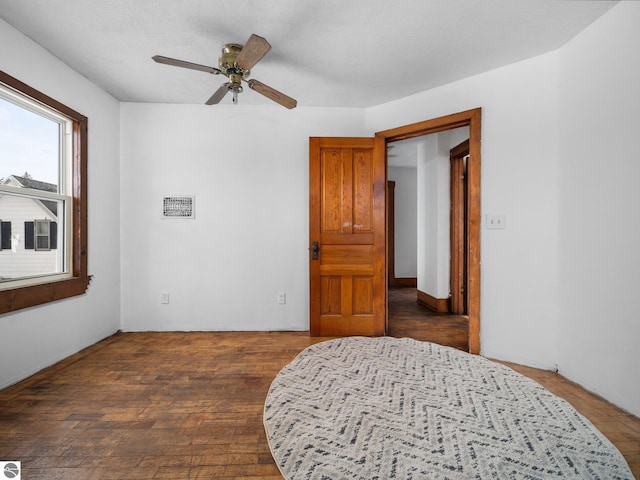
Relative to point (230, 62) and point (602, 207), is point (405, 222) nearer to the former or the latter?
point (602, 207)

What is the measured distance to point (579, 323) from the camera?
2.17m

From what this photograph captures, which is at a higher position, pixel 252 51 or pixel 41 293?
pixel 252 51

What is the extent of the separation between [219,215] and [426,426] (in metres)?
2.75

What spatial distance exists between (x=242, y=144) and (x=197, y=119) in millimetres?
561

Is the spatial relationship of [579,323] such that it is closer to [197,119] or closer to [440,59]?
[440,59]

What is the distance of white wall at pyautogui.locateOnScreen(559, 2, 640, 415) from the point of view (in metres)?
1.80

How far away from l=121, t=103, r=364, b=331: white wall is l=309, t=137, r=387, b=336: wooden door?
28 cm

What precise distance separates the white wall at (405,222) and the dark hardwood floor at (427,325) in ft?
6.19

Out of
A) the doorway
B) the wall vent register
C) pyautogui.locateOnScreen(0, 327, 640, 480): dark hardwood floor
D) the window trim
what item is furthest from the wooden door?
the window trim

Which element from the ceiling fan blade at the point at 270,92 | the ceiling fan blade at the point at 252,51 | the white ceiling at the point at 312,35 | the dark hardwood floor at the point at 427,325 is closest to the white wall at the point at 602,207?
the white ceiling at the point at 312,35

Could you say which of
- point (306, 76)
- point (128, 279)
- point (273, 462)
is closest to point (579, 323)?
point (273, 462)

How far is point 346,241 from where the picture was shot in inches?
123

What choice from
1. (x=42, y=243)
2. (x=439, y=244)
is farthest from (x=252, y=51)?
(x=439, y=244)

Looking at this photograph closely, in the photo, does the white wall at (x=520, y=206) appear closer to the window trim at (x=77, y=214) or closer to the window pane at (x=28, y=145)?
the window trim at (x=77, y=214)
